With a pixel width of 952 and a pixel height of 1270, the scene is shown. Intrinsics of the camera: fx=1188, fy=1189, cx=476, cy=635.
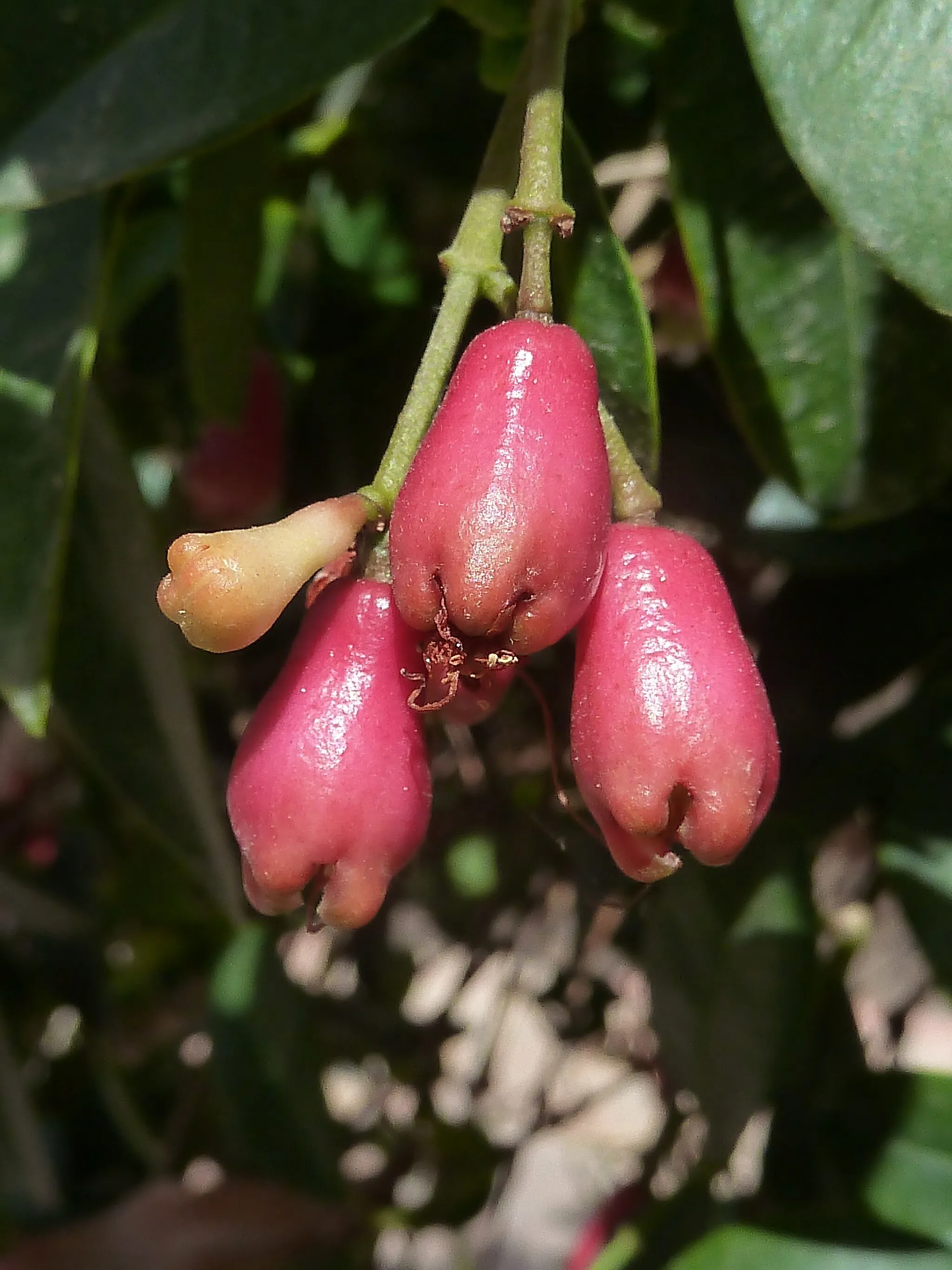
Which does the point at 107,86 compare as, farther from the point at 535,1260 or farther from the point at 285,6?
the point at 535,1260

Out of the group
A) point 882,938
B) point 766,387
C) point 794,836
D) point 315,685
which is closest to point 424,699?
point 315,685

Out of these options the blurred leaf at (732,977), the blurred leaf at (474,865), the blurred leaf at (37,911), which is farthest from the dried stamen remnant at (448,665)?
the blurred leaf at (37,911)

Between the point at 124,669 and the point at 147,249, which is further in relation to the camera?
the point at 147,249

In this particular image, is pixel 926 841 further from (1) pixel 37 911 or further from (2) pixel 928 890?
(1) pixel 37 911

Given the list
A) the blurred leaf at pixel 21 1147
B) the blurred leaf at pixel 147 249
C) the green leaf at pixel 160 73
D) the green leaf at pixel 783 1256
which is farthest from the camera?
the blurred leaf at pixel 21 1147

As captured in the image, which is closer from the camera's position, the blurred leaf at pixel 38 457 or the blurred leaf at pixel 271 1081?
the blurred leaf at pixel 38 457

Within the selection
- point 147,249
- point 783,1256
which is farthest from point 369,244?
point 783,1256

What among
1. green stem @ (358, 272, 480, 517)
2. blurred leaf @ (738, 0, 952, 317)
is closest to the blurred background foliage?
blurred leaf @ (738, 0, 952, 317)

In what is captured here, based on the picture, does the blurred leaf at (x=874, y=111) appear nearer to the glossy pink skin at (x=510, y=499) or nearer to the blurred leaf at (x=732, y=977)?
the glossy pink skin at (x=510, y=499)
